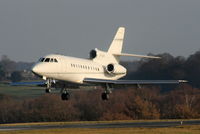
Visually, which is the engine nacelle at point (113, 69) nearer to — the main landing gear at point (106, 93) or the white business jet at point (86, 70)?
the white business jet at point (86, 70)

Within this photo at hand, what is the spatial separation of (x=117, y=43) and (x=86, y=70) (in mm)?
8192

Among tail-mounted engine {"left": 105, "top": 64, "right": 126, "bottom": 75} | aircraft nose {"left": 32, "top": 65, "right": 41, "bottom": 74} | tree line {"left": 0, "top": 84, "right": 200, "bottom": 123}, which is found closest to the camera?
aircraft nose {"left": 32, "top": 65, "right": 41, "bottom": 74}

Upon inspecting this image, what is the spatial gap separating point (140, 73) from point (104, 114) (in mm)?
11934

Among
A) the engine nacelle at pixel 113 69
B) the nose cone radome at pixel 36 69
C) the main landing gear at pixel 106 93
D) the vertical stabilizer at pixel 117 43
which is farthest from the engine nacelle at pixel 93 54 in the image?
the nose cone radome at pixel 36 69

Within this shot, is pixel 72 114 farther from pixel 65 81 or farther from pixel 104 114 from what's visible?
pixel 65 81

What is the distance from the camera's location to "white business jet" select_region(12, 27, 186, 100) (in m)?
48.7

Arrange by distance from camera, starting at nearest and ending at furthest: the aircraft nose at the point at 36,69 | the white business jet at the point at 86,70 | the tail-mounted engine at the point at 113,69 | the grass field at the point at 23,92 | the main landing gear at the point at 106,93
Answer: the aircraft nose at the point at 36,69
the white business jet at the point at 86,70
the main landing gear at the point at 106,93
the tail-mounted engine at the point at 113,69
the grass field at the point at 23,92

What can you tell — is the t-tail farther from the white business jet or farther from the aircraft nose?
the aircraft nose

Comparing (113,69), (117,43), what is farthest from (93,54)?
(117,43)

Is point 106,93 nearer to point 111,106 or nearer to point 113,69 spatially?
point 113,69

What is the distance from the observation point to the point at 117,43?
5962 cm

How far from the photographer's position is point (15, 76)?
10888 cm

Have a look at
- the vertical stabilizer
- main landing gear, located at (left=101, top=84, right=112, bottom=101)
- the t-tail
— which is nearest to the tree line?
the vertical stabilizer

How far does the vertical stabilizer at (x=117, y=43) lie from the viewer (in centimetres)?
5881
